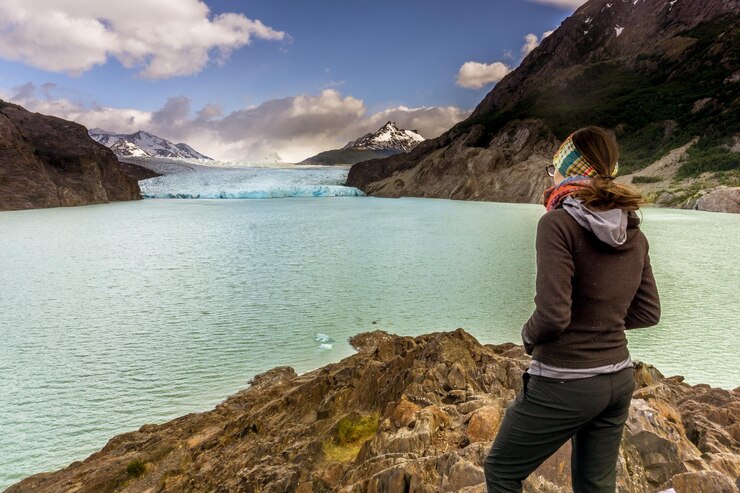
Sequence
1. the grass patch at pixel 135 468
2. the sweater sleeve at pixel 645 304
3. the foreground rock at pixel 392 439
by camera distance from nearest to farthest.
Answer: the sweater sleeve at pixel 645 304 → the foreground rock at pixel 392 439 → the grass patch at pixel 135 468

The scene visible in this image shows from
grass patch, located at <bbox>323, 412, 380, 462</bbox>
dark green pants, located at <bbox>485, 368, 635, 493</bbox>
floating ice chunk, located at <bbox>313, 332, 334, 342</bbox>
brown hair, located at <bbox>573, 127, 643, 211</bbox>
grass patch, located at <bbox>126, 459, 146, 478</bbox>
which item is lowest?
floating ice chunk, located at <bbox>313, 332, 334, 342</bbox>

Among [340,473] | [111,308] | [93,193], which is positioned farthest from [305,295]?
[93,193]

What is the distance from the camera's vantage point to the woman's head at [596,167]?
7.43ft

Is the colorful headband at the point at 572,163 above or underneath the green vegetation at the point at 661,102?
underneath

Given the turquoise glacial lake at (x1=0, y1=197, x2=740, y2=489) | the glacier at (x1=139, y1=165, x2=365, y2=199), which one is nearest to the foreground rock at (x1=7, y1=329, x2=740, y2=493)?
the turquoise glacial lake at (x1=0, y1=197, x2=740, y2=489)

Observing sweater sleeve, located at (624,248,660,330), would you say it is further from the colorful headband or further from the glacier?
the glacier

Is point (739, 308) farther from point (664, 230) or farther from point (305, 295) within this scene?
point (664, 230)

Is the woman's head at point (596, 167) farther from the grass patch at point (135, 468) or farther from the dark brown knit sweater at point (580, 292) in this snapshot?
the grass patch at point (135, 468)

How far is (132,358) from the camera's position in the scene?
10531 mm

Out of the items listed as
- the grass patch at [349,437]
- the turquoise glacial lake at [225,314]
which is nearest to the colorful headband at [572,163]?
the grass patch at [349,437]

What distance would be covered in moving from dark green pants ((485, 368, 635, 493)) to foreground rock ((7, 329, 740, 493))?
0.91m

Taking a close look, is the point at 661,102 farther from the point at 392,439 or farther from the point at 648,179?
the point at 392,439

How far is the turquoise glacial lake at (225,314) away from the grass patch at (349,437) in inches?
159

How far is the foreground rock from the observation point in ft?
12.0
